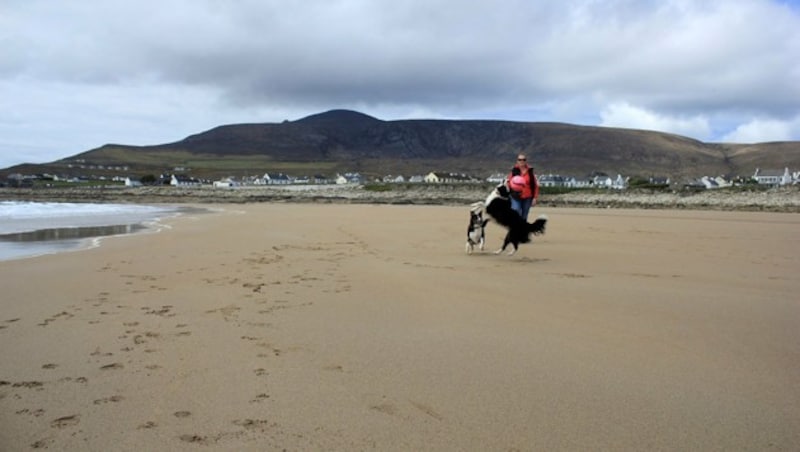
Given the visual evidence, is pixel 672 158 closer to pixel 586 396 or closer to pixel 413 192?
pixel 413 192

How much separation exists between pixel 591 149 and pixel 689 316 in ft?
577

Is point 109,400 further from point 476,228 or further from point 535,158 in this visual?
point 535,158

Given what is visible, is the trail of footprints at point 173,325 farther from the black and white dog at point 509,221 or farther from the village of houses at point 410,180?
the village of houses at point 410,180

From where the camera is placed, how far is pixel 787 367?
3.49 metres

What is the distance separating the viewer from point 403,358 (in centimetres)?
380

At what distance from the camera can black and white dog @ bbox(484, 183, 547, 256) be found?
9.35 metres

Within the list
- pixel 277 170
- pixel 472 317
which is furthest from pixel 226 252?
pixel 277 170

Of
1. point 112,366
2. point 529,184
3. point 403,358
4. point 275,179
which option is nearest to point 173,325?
point 112,366

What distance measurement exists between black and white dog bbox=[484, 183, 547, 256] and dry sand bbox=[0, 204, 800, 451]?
177 centimetres

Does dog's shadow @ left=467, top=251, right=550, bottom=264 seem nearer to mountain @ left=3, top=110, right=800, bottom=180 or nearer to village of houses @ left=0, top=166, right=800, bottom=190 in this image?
village of houses @ left=0, top=166, right=800, bottom=190

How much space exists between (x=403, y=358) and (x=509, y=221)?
19.5 ft

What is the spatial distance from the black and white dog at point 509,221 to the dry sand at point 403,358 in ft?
5.82

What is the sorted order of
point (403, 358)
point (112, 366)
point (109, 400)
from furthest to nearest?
1. point (403, 358)
2. point (112, 366)
3. point (109, 400)

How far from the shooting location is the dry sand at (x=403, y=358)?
272 centimetres
